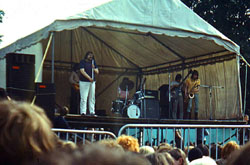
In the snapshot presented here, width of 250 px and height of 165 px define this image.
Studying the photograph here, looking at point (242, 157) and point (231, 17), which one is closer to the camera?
point (242, 157)

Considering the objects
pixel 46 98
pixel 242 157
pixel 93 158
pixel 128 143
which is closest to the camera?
pixel 93 158

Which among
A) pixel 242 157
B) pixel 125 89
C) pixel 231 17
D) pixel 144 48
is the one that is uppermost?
pixel 231 17

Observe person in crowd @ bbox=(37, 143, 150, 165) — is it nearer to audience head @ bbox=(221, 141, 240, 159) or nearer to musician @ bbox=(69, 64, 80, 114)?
audience head @ bbox=(221, 141, 240, 159)

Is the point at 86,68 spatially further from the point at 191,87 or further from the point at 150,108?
the point at 191,87

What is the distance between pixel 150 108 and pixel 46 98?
222 inches

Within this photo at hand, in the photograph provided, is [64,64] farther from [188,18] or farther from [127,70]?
[188,18]

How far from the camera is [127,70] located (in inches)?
750

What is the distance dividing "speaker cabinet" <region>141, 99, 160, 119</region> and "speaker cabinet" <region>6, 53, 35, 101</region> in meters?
5.72

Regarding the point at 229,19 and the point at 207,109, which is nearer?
the point at 207,109

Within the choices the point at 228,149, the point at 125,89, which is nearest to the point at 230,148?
the point at 228,149

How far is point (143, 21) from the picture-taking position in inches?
449

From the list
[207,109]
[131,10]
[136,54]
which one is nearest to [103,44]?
[136,54]

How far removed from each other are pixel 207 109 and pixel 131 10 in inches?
222

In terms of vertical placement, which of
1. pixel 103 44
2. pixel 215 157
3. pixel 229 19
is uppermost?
pixel 229 19
